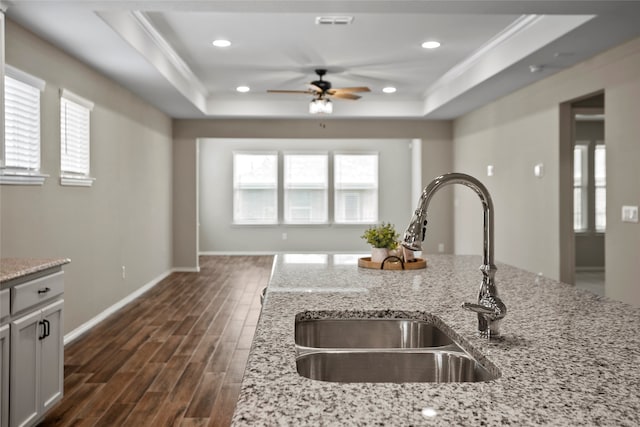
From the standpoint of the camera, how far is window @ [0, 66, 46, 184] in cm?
355

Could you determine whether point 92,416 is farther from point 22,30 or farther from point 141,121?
point 141,121

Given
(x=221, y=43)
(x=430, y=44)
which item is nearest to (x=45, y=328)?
(x=221, y=43)

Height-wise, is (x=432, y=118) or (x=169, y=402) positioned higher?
(x=432, y=118)

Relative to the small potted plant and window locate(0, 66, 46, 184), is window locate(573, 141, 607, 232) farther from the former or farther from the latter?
window locate(0, 66, 46, 184)

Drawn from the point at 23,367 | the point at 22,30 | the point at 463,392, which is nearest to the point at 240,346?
the point at 23,367

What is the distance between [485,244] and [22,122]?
349 centimetres

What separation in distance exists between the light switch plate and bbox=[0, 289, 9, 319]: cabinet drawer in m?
4.14

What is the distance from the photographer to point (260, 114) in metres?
8.15

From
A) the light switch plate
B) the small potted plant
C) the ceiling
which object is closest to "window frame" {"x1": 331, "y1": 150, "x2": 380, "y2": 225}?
the ceiling

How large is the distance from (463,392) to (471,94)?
5974mm

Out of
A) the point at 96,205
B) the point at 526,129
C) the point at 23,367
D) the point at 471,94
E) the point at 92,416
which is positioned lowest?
the point at 92,416

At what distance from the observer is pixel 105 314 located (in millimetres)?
5371

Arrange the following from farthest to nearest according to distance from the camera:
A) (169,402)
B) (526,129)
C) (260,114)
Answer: (260,114) < (526,129) < (169,402)

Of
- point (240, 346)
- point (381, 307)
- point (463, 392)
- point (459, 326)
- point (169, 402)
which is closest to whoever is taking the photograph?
point (463, 392)
